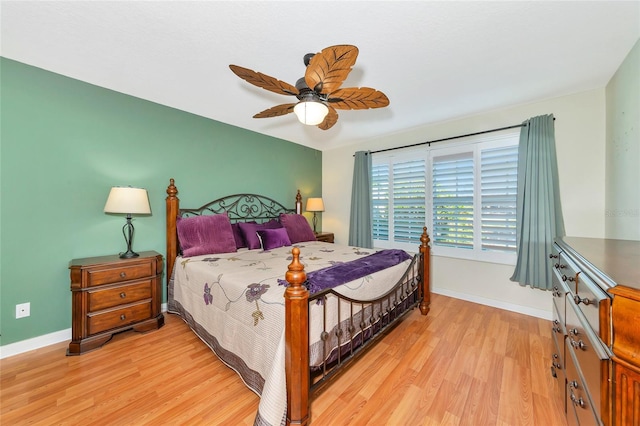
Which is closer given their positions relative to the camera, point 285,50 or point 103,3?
point 103,3

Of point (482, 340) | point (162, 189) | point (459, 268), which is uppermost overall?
point (162, 189)

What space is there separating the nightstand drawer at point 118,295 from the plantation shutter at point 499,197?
4.01 metres

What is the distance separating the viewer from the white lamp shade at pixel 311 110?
5.69 feet

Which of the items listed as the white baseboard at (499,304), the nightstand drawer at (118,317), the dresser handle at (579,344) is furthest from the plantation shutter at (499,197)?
the nightstand drawer at (118,317)

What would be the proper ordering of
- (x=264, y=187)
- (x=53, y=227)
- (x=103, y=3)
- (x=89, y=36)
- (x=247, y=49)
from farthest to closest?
(x=264, y=187) < (x=53, y=227) < (x=247, y=49) < (x=89, y=36) < (x=103, y=3)

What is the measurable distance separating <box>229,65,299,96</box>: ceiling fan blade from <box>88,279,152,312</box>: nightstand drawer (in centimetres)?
217

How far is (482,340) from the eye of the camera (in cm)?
230

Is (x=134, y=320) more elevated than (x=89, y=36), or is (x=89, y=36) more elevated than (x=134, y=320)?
(x=89, y=36)

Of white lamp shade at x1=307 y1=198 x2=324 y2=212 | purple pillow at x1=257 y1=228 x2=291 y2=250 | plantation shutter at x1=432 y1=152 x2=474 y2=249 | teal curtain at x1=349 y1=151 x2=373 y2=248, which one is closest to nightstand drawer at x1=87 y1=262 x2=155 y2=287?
purple pillow at x1=257 y1=228 x2=291 y2=250

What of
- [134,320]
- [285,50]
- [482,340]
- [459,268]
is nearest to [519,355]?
[482,340]

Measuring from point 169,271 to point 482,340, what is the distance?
3.43 metres

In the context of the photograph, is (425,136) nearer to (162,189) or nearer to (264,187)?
(264,187)

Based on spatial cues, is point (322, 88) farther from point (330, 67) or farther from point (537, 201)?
point (537, 201)

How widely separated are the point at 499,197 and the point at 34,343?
5.07 meters
